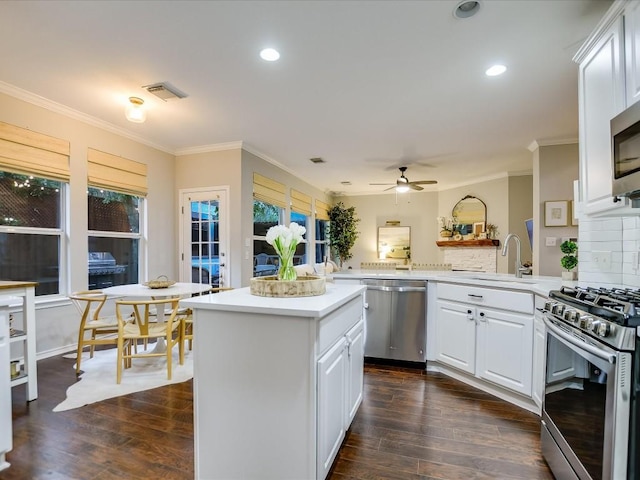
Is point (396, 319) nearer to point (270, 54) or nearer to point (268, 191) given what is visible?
point (270, 54)

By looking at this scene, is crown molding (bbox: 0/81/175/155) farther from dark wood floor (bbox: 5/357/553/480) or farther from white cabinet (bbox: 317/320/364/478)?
white cabinet (bbox: 317/320/364/478)

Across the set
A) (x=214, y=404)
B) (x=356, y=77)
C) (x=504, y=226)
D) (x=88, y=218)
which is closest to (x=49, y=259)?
(x=88, y=218)

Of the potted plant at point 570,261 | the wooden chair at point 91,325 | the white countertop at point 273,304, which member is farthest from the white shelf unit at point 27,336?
the potted plant at point 570,261

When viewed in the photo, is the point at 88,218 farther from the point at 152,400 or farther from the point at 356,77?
the point at 356,77

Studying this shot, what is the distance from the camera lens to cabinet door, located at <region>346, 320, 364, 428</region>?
1.92 m

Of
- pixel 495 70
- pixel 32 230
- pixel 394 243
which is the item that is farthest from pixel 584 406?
pixel 394 243

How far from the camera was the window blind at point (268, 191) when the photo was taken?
5.10 metres

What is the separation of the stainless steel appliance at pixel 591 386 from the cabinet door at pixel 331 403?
109 centimetres

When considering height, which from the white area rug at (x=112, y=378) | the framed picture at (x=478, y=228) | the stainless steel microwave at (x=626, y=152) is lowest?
the white area rug at (x=112, y=378)

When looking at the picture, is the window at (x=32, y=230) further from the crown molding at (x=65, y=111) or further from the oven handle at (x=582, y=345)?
the oven handle at (x=582, y=345)

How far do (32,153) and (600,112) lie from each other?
188 inches

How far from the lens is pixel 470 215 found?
23.2ft

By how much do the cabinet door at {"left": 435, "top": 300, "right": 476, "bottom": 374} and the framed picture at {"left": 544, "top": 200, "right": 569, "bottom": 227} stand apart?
8.19 ft

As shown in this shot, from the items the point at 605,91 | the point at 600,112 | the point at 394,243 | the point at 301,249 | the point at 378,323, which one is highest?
the point at 605,91
